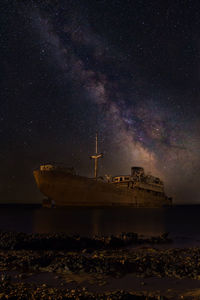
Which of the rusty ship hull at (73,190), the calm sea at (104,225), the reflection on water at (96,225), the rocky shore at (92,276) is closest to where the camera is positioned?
the rocky shore at (92,276)

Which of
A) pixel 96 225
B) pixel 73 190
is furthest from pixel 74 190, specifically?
pixel 96 225

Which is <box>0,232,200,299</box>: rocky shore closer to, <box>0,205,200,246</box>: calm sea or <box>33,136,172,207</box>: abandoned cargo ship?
<box>0,205,200,246</box>: calm sea

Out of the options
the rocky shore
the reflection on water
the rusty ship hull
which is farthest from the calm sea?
the rusty ship hull

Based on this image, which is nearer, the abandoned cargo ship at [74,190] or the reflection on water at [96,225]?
the reflection on water at [96,225]

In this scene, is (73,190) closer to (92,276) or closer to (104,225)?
(104,225)

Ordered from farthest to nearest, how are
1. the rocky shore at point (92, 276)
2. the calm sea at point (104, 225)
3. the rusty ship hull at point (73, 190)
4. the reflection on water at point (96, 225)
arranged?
1. the rusty ship hull at point (73, 190)
2. the reflection on water at point (96, 225)
3. the calm sea at point (104, 225)
4. the rocky shore at point (92, 276)

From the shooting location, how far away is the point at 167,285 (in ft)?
23.7

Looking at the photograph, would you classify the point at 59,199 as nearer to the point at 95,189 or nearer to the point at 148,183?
the point at 95,189

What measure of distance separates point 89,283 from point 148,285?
6.14 ft

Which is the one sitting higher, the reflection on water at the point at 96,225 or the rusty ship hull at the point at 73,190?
the rusty ship hull at the point at 73,190

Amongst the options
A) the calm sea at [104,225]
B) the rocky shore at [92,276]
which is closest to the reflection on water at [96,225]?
the calm sea at [104,225]

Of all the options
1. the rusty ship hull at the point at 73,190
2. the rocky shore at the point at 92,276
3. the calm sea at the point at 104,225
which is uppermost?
the rusty ship hull at the point at 73,190

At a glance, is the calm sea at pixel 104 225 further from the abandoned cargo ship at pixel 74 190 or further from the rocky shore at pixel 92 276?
Answer: the abandoned cargo ship at pixel 74 190

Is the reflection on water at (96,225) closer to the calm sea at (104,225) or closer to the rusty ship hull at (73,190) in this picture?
the calm sea at (104,225)
